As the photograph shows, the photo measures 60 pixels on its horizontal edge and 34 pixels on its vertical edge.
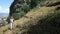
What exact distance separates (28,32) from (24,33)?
1.22 feet

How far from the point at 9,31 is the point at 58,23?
5.72 metres

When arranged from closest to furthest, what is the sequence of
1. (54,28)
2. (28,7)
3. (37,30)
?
(54,28)
(37,30)
(28,7)

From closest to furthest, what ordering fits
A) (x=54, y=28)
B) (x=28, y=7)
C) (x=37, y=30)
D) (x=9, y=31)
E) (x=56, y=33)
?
1. (x=56, y=33)
2. (x=54, y=28)
3. (x=37, y=30)
4. (x=9, y=31)
5. (x=28, y=7)

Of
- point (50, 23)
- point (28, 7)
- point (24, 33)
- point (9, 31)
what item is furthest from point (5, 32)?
point (28, 7)

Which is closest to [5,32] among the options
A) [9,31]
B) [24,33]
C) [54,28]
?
[9,31]

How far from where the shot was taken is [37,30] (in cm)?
1895

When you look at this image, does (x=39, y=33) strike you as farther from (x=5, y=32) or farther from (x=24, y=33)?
(x=5, y=32)

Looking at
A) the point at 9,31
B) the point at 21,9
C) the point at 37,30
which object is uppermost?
the point at 37,30

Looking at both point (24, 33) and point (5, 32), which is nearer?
point (24, 33)

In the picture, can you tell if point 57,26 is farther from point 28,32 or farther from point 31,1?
point 31,1

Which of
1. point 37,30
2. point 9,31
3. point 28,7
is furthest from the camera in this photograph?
point 28,7

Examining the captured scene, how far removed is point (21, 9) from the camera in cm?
3716

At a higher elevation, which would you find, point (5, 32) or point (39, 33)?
point (39, 33)

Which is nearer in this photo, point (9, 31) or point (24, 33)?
point (24, 33)
